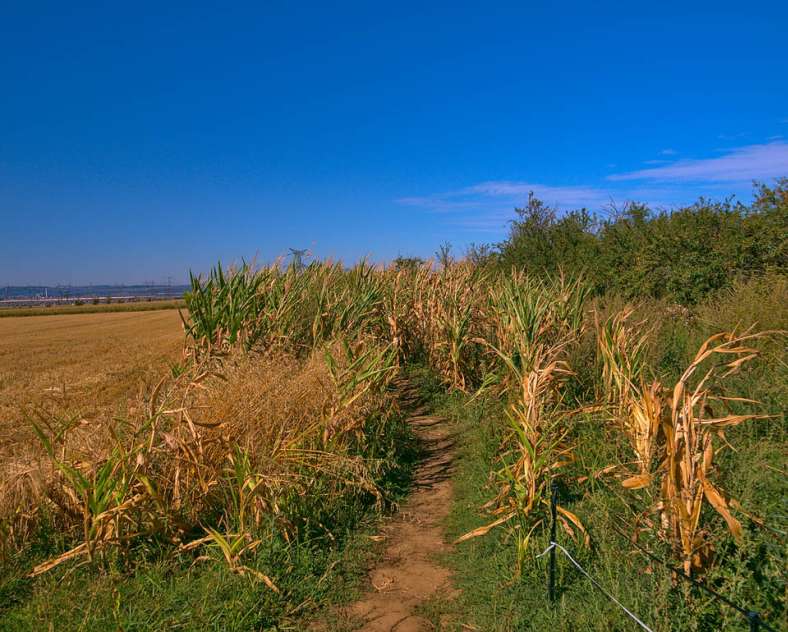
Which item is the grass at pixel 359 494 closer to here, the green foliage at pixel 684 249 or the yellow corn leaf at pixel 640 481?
the yellow corn leaf at pixel 640 481

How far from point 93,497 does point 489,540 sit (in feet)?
9.14

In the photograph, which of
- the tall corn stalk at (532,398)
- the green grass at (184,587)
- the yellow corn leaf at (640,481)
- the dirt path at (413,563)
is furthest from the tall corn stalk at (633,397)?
the green grass at (184,587)

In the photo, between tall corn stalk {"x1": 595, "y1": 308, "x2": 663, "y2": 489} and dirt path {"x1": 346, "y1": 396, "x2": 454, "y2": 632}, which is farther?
dirt path {"x1": 346, "y1": 396, "x2": 454, "y2": 632}

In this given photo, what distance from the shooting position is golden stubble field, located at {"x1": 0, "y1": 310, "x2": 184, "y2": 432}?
809cm

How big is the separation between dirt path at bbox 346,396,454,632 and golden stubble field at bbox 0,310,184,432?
2533mm

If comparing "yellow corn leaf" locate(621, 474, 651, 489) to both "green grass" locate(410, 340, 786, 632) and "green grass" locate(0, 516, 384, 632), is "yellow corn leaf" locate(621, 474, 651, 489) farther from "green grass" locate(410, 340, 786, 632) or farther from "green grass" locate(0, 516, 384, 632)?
"green grass" locate(0, 516, 384, 632)

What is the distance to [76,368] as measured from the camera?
12453mm

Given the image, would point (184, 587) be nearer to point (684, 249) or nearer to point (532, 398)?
point (532, 398)

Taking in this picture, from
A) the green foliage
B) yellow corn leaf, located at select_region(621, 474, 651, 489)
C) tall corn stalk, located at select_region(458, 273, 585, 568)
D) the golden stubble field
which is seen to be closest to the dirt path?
tall corn stalk, located at select_region(458, 273, 585, 568)

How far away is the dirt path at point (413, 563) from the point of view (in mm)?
3527

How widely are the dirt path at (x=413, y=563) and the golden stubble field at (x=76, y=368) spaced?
2533mm

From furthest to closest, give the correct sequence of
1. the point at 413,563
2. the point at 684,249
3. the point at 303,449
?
the point at 684,249, the point at 303,449, the point at 413,563

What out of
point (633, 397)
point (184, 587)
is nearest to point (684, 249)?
point (633, 397)

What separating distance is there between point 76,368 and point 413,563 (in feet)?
35.6
